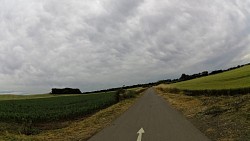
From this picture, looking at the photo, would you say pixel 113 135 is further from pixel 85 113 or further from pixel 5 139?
pixel 85 113

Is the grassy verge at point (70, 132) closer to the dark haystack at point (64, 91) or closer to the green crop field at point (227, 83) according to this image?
the green crop field at point (227, 83)

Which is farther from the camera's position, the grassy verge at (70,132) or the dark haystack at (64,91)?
the dark haystack at (64,91)

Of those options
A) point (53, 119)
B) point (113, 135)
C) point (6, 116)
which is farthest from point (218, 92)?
point (113, 135)

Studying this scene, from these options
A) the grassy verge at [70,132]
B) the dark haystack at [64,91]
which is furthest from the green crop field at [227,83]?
the dark haystack at [64,91]

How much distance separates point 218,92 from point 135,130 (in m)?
21.1

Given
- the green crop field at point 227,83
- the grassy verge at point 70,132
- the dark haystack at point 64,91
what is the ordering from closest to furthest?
1. the grassy verge at point 70,132
2. the green crop field at point 227,83
3. the dark haystack at point 64,91

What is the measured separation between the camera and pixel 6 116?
27594mm

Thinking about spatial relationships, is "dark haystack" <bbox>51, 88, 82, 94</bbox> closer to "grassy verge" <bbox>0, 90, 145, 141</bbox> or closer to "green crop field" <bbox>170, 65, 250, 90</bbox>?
"green crop field" <bbox>170, 65, 250, 90</bbox>

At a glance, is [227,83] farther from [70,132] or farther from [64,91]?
[64,91]

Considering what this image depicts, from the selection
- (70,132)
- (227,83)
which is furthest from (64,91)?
(70,132)

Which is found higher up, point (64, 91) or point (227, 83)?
point (64, 91)

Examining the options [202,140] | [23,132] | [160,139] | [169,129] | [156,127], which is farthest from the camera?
[23,132]

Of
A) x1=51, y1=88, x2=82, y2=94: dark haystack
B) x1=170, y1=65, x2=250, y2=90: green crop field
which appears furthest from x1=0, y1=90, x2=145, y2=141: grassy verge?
x1=51, y1=88, x2=82, y2=94: dark haystack

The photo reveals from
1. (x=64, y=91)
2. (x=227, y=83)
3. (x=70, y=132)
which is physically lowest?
(x=70, y=132)
